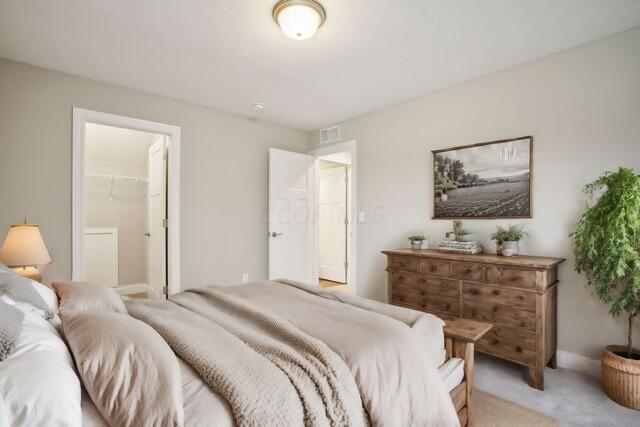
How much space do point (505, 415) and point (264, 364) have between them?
69.0 inches

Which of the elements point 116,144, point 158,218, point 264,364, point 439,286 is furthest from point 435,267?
point 116,144

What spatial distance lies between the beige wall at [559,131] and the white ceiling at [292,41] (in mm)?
167

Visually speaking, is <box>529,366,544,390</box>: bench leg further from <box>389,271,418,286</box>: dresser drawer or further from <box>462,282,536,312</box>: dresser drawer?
<box>389,271,418,286</box>: dresser drawer

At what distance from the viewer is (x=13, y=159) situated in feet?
8.91

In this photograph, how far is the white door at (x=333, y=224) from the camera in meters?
5.72

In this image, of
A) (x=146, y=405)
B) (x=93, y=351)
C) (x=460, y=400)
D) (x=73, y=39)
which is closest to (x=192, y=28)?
(x=73, y=39)

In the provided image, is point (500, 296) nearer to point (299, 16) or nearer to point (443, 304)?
point (443, 304)

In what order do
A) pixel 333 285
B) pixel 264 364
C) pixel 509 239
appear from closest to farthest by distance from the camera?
pixel 264 364
pixel 509 239
pixel 333 285

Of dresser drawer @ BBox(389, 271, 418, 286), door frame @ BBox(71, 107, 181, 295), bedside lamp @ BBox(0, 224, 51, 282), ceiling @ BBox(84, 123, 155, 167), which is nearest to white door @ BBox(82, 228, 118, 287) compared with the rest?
ceiling @ BBox(84, 123, 155, 167)

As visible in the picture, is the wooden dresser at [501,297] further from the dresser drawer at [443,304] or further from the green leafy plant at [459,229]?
the green leafy plant at [459,229]

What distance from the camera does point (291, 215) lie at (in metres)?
4.46

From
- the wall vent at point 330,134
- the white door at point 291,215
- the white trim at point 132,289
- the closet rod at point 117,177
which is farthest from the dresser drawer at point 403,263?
the closet rod at point 117,177

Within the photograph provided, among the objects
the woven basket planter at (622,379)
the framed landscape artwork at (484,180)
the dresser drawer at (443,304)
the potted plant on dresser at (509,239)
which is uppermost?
the framed landscape artwork at (484,180)

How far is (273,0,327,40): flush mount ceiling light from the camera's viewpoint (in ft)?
6.40
